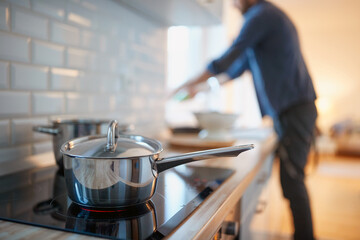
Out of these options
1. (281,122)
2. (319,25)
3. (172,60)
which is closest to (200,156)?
(281,122)

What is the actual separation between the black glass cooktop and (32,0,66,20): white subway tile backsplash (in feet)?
1.58

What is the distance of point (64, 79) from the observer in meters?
1.06

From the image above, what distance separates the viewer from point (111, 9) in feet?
4.26

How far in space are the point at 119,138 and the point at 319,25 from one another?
7.20 m

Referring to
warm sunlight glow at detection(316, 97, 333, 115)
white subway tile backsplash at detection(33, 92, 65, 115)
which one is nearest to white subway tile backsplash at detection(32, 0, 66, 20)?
white subway tile backsplash at detection(33, 92, 65, 115)

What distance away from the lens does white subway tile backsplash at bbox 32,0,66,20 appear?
0.93m

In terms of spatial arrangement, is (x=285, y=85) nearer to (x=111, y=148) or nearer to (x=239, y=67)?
(x=239, y=67)

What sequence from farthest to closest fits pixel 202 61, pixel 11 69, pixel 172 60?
pixel 202 61, pixel 172 60, pixel 11 69

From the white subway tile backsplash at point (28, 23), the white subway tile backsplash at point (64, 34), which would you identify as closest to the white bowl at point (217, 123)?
the white subway tile backsplash at point (64, 34)

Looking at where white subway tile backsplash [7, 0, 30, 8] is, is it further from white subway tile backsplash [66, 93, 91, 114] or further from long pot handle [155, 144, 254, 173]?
long pot handle [155, 144, 254, 173]

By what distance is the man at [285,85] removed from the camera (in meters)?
1.50

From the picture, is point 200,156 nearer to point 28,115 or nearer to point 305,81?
point 28,115

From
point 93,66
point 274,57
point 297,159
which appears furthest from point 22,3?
point 297,159

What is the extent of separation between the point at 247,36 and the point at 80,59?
77 centimetres
